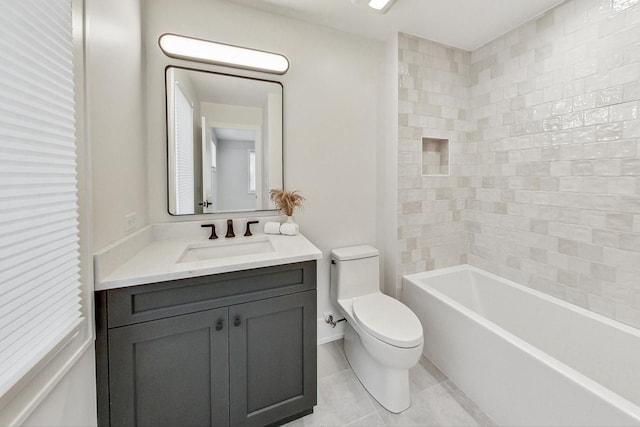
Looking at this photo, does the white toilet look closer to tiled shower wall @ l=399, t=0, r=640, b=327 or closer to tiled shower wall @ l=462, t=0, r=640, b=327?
tiled shower wall @ l=399, t=0, r=640, b=327

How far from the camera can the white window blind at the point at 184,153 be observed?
60.8 inches

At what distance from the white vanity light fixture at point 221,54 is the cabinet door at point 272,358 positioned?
149cm

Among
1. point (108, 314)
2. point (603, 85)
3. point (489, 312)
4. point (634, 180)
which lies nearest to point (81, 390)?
point (108, 314)

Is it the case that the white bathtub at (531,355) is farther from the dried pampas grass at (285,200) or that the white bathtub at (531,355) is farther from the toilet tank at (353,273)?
the dried pampas grass at (285,200)

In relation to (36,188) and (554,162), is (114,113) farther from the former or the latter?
(554,162)

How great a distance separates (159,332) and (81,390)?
10.6 inches

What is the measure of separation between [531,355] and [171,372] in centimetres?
165

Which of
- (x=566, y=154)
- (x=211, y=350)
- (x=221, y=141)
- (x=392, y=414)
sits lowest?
(x=392, y=414)

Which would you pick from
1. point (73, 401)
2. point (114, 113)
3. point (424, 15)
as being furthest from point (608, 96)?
point (73, 401)

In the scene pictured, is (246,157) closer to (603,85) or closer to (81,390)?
(81,390)

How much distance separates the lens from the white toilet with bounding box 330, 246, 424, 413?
1.35 metres

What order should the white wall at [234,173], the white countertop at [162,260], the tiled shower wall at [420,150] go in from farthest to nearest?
the tiled shower wall at [420,150] → the white wall at [234,173] → the white countertop at [162,260]

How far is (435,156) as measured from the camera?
87.8 inches

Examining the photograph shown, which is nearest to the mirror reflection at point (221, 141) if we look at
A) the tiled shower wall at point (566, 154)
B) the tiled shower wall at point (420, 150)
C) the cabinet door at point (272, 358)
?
the cabinet door at point (272, 358)
